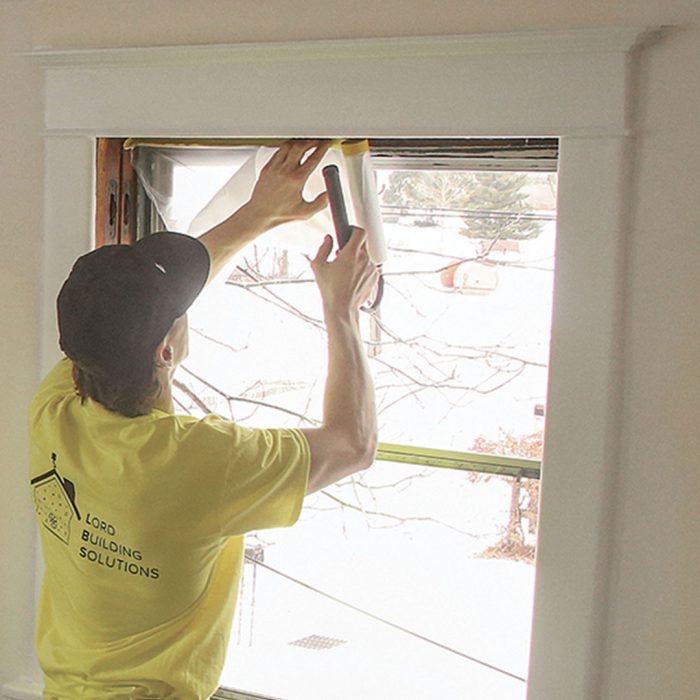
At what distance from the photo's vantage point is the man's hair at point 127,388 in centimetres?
155

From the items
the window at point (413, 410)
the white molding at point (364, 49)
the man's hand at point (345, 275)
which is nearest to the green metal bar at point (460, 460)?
the window at point (413, 410)

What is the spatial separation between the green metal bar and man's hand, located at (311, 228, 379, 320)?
14.4 inches

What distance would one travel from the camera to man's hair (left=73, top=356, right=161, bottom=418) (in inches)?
61.2

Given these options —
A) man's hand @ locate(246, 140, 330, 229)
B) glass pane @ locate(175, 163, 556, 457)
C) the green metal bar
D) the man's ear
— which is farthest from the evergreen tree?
the man's ear

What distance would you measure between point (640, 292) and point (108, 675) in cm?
105

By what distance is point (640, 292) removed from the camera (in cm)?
152

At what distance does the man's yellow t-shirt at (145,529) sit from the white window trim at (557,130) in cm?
43

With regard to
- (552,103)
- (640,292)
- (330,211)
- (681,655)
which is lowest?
(681,655)

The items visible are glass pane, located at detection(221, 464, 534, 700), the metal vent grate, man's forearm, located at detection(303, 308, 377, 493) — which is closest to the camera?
man's forearm, located at detection(303, 308, 377, 493)

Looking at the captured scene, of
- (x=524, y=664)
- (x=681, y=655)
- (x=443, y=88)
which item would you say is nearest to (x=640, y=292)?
(x=443, y=88)

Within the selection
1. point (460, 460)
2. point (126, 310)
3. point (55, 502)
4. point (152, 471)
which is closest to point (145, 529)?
point (152, 471)

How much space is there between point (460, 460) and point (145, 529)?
0.62 meters

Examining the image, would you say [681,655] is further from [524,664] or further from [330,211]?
[330,211]

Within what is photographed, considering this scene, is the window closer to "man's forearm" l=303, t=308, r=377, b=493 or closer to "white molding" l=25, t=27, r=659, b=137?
"white molding" l=25, t=27, r=659, b=137
